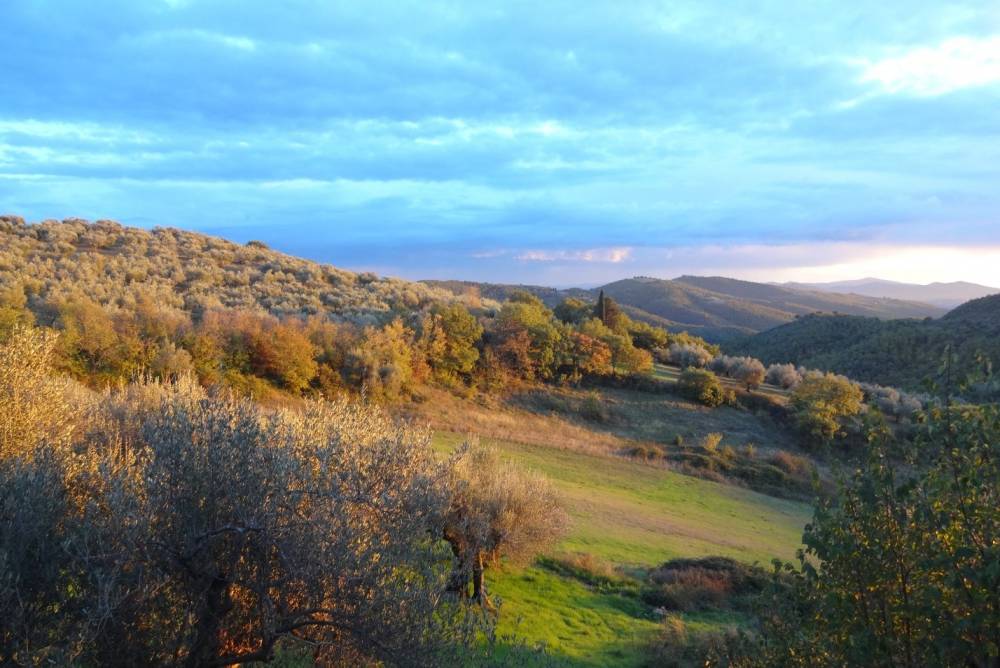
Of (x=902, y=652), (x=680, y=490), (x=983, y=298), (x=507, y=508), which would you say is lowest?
(x=680, y=490)

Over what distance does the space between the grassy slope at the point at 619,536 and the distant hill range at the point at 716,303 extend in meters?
76.0

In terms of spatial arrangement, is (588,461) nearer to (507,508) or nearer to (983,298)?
(507,508)

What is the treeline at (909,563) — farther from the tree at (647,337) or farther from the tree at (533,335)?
the tree at (647,337)

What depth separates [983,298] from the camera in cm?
8550

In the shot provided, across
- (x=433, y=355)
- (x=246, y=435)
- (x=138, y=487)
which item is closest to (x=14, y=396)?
(x=138, y=487)

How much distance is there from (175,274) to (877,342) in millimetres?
74049

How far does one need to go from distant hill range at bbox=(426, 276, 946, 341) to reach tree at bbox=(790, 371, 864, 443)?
56.6m

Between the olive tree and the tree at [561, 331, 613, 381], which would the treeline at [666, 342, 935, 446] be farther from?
the olive tree

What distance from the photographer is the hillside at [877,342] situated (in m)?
64.1

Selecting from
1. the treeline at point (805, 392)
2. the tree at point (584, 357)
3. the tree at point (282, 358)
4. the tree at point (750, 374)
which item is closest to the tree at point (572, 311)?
the treeline at point (805, 392)

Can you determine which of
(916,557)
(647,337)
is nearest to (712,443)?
(647,337)

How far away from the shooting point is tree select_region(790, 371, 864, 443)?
149 ft

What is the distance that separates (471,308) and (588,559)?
4058cm

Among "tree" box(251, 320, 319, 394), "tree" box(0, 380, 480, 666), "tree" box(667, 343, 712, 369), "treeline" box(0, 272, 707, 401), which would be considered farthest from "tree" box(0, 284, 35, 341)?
"tree" box(667, 343, 712, 369)
